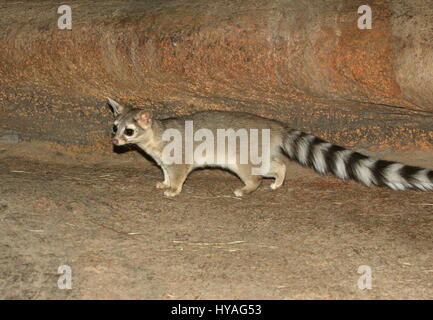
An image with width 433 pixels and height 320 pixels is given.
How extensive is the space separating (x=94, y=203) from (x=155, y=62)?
168cm

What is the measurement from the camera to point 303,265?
4238mm

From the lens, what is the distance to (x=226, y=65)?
19.8 ft

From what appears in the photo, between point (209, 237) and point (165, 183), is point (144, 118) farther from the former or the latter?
point (209, 237)

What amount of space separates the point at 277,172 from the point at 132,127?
4.78ft

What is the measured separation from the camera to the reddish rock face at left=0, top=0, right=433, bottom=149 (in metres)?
5.57

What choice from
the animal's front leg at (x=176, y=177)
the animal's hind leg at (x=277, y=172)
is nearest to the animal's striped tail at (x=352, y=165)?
the animal's hind leg at (x=277, y=172)

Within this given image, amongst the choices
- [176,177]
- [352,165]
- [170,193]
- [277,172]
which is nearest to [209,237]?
[170,193]

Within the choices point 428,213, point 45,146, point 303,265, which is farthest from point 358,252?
point 45,146

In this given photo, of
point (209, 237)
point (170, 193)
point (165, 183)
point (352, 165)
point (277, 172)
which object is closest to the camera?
point (209, 237)

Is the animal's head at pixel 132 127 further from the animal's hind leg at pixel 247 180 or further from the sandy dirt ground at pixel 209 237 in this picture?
the animal's hind leg at pixel 247 180

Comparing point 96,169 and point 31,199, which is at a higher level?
point 96,169

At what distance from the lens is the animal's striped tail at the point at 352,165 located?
17.4 feet

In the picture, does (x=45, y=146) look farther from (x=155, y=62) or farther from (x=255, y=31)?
(x=255, y=31)

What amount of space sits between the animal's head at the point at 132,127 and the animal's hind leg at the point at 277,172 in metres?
1.23
